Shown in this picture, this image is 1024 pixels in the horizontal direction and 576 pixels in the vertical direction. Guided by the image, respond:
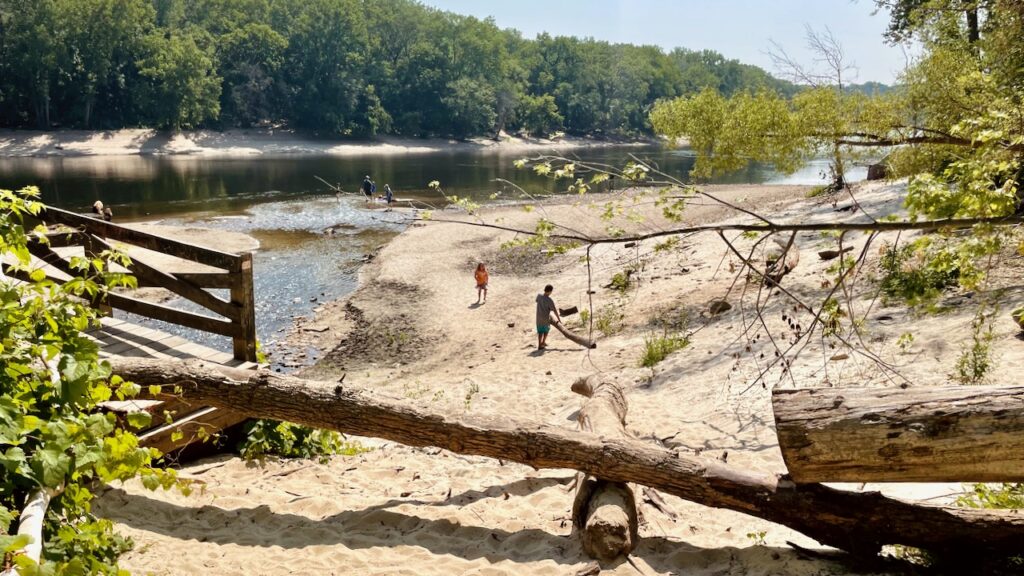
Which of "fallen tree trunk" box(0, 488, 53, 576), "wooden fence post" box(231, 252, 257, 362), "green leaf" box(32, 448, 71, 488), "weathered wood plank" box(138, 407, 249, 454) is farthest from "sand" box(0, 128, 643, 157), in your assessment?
"green leaf" box(32, 448, 71, 488)

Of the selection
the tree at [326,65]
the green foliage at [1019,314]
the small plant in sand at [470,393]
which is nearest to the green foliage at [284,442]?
the small plant in sand at [470,393]

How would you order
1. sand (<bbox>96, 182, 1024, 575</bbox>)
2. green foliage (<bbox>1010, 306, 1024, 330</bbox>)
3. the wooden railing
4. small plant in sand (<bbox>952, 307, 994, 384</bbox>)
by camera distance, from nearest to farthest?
sand (<bbox>96, 182, 1024, 575</bbox>)
green foliage (<bbox>1010, 306, 1024, 330</bbox>)
the wooden railing
small plant in sand (<bbox>952, 307, 994, 384</bbox>)

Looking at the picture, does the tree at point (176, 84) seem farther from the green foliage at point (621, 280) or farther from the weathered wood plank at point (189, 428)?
the weathered wood plank at point (189, 428)

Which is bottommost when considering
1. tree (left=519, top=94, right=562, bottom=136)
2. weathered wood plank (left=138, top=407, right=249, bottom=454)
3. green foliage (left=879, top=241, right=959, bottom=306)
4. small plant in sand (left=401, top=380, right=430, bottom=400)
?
small plant in sand (left=401, top=380, right=430, bottom=400)

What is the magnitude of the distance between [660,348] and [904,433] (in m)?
8.41

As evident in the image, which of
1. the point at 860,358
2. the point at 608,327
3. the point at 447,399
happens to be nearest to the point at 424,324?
the point at 608,327

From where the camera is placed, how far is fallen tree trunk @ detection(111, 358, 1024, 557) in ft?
15.9

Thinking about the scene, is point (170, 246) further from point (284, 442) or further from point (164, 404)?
point (284, 442)

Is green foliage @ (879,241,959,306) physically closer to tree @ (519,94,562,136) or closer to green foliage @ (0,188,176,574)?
green foliage @ (0,188,176,574)

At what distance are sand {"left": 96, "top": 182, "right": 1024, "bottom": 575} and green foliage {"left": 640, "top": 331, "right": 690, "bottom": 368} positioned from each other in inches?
10.3

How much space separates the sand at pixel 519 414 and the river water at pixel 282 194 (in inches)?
123

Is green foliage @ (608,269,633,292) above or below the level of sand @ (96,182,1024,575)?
above

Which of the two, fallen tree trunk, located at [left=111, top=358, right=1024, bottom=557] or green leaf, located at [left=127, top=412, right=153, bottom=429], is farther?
fallen tree trunk, located at [left=111, top=358, right=1024, bottom=557]

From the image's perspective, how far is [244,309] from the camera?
8102 millimetres
